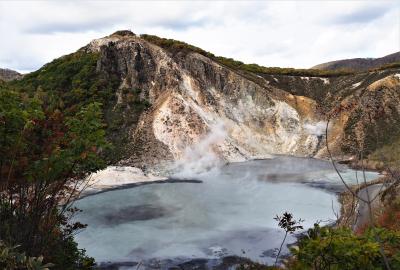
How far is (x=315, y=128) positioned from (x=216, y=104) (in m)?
15.2

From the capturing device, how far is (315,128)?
2375 inches

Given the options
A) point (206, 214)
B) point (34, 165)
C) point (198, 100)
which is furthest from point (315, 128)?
point (34, 165)

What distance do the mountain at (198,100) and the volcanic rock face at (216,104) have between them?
0.15 m

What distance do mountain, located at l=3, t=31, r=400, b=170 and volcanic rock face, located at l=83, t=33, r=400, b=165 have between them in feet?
0.49

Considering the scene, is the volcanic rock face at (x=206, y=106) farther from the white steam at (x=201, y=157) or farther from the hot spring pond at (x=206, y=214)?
the hot spring pond at (x=206, y=214)

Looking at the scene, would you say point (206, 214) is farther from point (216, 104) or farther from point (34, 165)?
point (216, 104)

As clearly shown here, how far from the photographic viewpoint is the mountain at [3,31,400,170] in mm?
51781

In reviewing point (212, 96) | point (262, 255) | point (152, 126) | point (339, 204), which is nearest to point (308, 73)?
point (212, 96)

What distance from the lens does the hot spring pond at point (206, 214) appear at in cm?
2264

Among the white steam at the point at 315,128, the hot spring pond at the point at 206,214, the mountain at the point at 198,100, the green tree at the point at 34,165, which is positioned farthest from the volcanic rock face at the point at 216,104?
the green tree at the point at 34,165

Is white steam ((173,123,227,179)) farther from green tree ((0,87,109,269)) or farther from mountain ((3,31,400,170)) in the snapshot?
green tree ((0,87,109,269))

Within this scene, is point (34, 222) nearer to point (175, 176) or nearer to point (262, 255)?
point (262, 255)

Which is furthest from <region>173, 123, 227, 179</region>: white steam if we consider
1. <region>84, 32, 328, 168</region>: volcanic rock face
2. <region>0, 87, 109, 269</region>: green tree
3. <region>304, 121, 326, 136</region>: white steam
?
<region>0, 87, 109, 269</region>: green tree

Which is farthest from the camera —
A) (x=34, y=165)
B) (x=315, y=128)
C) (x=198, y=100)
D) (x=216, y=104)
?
(x=216, y=104)
